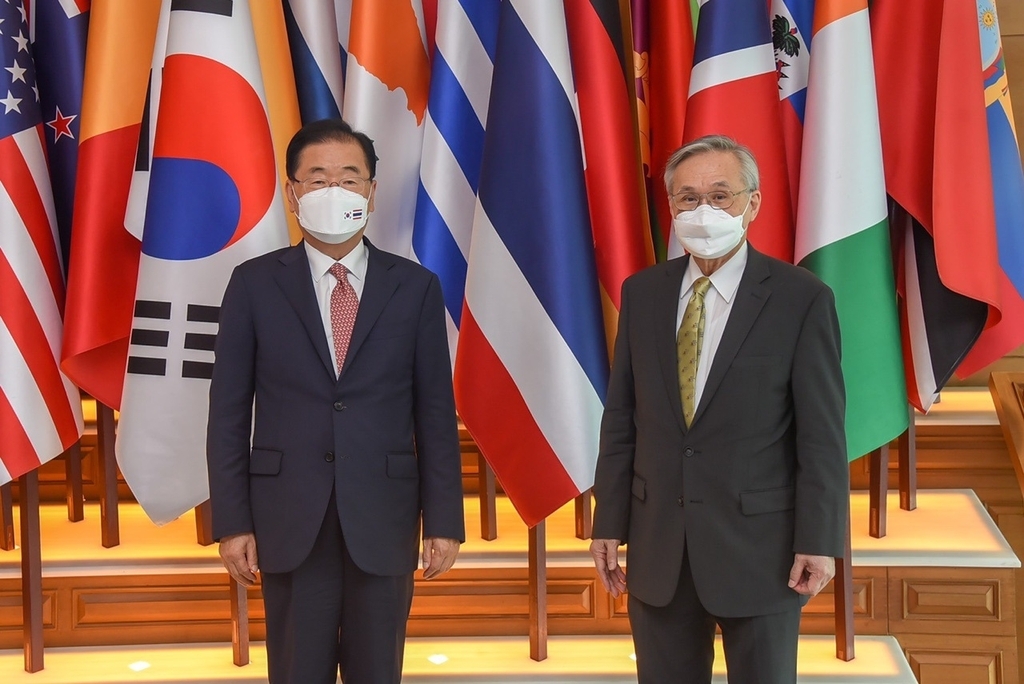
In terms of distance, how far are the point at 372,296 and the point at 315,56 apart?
101cm

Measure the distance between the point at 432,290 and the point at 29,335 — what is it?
1.21 m

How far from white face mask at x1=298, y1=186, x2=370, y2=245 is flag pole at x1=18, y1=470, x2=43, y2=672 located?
4.02 ft

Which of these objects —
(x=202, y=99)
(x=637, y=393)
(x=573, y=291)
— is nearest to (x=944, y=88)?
(x=573, y=291)

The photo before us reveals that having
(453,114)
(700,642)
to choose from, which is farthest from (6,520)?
(700,642)

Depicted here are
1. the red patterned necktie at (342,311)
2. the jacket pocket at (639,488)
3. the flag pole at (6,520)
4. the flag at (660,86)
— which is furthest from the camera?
the flag pole at (6,520)

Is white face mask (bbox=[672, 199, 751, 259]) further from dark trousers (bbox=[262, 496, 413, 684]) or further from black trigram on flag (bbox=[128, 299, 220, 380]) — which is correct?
black trigram on flag (bbox=[128, 299, 220, 380])

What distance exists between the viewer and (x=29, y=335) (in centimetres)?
243

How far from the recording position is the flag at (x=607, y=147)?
7.97 ft

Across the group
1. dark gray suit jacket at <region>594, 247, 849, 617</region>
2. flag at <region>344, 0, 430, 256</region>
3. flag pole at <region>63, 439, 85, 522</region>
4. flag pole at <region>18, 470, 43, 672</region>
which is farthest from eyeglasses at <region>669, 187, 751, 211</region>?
flag pole at <region>63, 439, 85, 522</region>

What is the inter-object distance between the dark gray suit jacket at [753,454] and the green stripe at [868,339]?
2.43 ft

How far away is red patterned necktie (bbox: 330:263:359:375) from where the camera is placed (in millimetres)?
1805

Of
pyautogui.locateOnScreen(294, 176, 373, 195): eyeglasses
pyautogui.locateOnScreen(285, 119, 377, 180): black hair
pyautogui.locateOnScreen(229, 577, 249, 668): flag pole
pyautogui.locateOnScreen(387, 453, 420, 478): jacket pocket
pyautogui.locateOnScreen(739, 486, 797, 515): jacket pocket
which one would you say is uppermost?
pyautogui.locateOnScreen(285, 119, 377, 180): black hair

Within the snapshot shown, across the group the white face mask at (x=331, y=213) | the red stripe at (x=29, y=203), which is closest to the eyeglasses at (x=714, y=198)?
the white face mask at (x=331, y=213)

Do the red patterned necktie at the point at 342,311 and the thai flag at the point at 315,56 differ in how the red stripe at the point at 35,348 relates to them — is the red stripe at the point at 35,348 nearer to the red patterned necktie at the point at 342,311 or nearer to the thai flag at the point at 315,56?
the thai flag at the point at 315,56
